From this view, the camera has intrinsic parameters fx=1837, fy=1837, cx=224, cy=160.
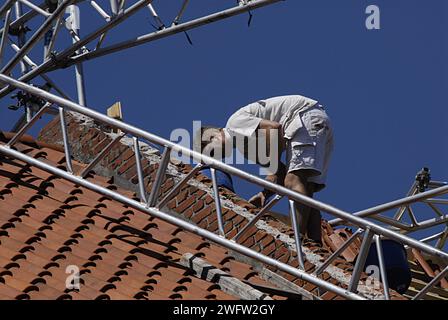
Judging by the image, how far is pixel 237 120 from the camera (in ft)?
53.2

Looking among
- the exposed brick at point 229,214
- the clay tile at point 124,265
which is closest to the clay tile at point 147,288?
the clay tile at point 124,265

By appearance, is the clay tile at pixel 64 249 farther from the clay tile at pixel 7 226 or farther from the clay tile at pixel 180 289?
the clay tile at pixel 180 289

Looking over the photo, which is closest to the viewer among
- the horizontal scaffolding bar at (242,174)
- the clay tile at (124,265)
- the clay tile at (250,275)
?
the horizontal scaffolding bar at (242,174)

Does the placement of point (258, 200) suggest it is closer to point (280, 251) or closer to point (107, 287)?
point (280, 251)

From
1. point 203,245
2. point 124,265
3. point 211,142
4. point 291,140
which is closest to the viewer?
point 124,265

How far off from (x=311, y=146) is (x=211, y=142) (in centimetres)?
93

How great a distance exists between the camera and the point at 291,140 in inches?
634

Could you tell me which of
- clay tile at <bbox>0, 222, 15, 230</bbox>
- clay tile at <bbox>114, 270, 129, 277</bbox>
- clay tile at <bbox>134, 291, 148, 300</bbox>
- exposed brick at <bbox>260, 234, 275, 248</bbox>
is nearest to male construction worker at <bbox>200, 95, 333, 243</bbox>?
exposed brick at <bbox>260, 234, 275, 248</bbox>

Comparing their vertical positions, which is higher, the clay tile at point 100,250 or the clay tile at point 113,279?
the clay tile at point 100,250

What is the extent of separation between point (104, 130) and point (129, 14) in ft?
4.71

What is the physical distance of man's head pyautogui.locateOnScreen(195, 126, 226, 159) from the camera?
16.3 m

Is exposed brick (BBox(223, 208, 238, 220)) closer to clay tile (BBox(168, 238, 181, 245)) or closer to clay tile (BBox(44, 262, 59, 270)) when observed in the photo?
clay tile (BBox(168, 238, 181, 245))

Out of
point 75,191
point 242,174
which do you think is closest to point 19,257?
point 75,191

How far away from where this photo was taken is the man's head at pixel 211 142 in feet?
53.6
